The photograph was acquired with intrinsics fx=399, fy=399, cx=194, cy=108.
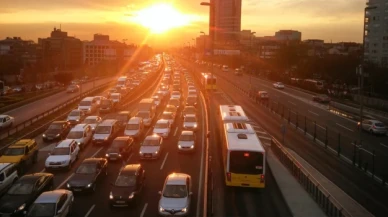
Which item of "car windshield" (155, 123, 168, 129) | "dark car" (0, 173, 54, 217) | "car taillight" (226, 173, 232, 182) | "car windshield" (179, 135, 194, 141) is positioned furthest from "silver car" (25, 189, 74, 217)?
"car windshield" (155, 123, 168, 129)

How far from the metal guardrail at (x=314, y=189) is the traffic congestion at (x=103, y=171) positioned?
507 centimetres

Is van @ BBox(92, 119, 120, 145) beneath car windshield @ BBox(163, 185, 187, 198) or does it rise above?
above

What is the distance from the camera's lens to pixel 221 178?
20.7 m

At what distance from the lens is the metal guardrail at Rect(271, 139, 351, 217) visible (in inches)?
585

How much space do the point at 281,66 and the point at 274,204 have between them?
9913 cm

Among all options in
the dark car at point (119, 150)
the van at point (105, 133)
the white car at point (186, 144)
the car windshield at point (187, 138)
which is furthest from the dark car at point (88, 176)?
the van at point (105, 133)

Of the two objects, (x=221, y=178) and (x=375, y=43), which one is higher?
(x=375, y=43)

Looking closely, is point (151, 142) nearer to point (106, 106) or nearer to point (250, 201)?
point (250, 201)

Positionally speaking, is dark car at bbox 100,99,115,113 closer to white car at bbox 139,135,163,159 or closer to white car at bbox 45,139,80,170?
white car at bbox 139,135,163,159

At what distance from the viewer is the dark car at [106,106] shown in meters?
43.3

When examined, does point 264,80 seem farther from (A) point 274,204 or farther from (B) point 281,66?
(A) point 274,204

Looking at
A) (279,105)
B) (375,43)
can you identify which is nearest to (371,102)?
(279,105)

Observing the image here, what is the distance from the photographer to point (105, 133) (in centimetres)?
2827

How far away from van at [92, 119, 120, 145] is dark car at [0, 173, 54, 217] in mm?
10045
